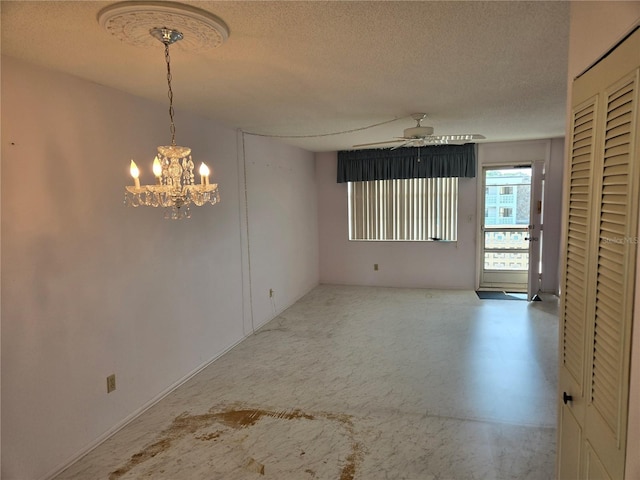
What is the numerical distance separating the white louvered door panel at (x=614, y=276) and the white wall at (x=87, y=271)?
266 cm

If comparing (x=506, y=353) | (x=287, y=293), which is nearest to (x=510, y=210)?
(x=506, y=353)

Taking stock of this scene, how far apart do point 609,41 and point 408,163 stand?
→ 5.36 metres

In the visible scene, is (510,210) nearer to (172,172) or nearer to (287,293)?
(287,293)

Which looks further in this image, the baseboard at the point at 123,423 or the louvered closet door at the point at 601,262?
the baseboard at the point at 123,423

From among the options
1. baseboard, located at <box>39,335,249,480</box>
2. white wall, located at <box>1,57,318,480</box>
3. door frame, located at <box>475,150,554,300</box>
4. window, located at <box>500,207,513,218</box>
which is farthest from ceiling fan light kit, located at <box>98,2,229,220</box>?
window, located at <box>500,207,513,218</box>

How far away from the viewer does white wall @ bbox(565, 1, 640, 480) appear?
0.99 m

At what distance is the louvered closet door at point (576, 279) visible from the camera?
132 cm

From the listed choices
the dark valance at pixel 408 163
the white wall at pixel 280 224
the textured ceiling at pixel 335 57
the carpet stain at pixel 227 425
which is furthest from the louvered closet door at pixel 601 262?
the dark valance at pixel 408 163

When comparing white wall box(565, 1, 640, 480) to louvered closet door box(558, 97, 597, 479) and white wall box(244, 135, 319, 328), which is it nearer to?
louvered closet door box(558, 97, 597, 479)

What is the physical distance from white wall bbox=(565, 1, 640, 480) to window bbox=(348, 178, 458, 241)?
16.6 feet

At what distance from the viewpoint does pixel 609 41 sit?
3.83 ft

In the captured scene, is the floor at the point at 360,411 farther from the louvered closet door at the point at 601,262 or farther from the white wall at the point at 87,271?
the louvered closet door at the point at 601,262

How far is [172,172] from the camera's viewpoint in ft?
6.27

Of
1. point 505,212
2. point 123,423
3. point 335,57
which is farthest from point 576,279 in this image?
point 505,212
